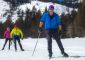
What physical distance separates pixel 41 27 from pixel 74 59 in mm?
2662

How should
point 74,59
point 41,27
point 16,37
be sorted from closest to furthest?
point 74,59
point 41,27
point 16,37

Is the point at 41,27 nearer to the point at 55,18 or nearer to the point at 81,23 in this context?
the point at 55,18

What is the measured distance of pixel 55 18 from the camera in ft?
44.5

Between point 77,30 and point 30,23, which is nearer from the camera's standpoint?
point 77,30

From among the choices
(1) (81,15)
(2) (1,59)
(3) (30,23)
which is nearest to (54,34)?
(2) (1,59)

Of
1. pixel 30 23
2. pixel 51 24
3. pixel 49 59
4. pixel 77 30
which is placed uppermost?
pixel 51 24

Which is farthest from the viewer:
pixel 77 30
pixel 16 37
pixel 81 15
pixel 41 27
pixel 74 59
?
pixel 81 15

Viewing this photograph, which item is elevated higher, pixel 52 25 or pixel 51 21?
pixel 51 21

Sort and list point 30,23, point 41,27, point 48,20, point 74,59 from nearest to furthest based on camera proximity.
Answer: point 74,59 → point 48,20 → point 41,27 → point 30,23

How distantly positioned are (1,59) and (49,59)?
215cm

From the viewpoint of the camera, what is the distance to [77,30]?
8750 centimetres

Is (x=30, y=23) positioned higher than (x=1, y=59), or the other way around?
(x=1, y=59)

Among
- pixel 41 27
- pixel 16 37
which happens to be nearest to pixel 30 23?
pixel 16 37

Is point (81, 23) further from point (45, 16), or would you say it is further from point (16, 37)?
point (45, 16)
